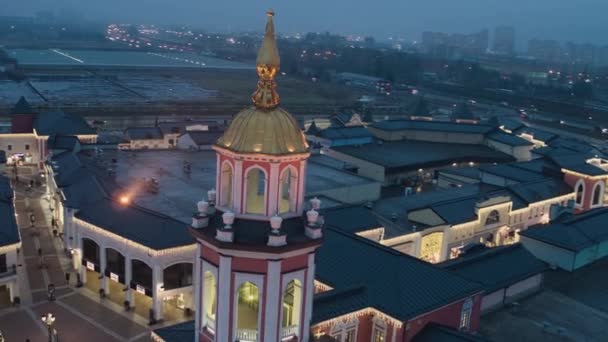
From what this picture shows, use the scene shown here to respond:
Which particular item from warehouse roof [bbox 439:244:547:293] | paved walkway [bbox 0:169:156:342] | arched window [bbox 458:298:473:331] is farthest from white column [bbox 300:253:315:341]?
paved walkway [bbox 0:169:156:342]

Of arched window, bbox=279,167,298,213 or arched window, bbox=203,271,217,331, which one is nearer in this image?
arched window, bbox=279,167,298,213

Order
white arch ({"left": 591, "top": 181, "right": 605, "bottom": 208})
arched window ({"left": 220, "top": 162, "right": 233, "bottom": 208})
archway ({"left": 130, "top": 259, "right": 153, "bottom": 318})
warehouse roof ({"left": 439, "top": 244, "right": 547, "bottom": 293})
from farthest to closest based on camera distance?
white arch ({"left": 591, "top": 181, "right": 605, "bottom": 208}) → archway ({"left": 130, "top": 259, "right": 153, "bottom": 318}) → warehouse roof ({"left": 439, "top": 244, "right": 547, "bottom": 293}) → arched window ({"left": 220, "top": 162, "right": 233, "bottom": 208})

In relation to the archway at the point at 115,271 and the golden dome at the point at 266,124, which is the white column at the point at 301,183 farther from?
Result: the archway at the point at 115,271

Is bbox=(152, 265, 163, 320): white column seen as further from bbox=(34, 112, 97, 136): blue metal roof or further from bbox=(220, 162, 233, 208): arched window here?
bbox=(34, 112, 97, 136): blue metal roof

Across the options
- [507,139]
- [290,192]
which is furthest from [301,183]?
[507,139]

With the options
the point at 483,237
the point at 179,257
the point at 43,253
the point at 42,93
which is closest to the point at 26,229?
the point at 43,253

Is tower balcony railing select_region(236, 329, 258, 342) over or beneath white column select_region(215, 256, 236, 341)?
beneath
